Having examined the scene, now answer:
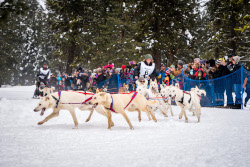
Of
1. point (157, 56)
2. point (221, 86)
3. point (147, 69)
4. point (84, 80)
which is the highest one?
point (157, 56)

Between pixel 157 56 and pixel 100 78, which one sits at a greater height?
pixel 157 56

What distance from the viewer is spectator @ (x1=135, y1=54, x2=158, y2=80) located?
9.75 meters

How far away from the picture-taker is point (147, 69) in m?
9.82

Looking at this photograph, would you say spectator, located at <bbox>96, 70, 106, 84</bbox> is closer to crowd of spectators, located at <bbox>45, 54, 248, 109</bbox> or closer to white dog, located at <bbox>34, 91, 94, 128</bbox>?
crowd of spectators, located at <bbox>45, 54, 248, 109</bbox>

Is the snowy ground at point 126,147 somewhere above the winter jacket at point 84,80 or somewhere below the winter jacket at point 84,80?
below

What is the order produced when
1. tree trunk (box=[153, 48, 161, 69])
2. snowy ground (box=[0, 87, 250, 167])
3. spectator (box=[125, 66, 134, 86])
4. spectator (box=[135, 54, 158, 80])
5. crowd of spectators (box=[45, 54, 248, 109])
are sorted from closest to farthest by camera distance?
snowy ground (box=[0, 87, 250, 167])
spectator (box=[135, 54, 158, 80])
crowd of spectators (box=[45, 54, 248, 109])
spectator (box=[125, 66, 134, 86])
tree trunk (box=[153, 48, 161, 69])

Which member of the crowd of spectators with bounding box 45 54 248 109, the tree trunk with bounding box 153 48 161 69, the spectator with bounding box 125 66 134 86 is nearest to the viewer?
the crowd of spectators with bounding box 45 54 248 109

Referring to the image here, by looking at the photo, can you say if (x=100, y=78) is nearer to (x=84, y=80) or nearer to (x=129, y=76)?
(x=84, y=80)

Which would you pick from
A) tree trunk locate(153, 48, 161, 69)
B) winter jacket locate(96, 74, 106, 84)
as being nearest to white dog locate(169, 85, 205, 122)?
winter jacket locate(96, 74, 106, 84)

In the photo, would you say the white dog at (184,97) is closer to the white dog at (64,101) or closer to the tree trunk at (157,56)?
the white dog at (64,101)

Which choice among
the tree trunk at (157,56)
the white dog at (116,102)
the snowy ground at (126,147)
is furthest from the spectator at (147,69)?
the tree trunk at (157,56)

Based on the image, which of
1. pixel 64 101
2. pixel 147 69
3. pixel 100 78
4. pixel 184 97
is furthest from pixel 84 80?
pixel 64 101

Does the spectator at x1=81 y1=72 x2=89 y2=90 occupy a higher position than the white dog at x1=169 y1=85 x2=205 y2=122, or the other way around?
the spectator at x1=81 y1=72 x2=89 y2=90

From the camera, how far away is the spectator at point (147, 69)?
975cm
